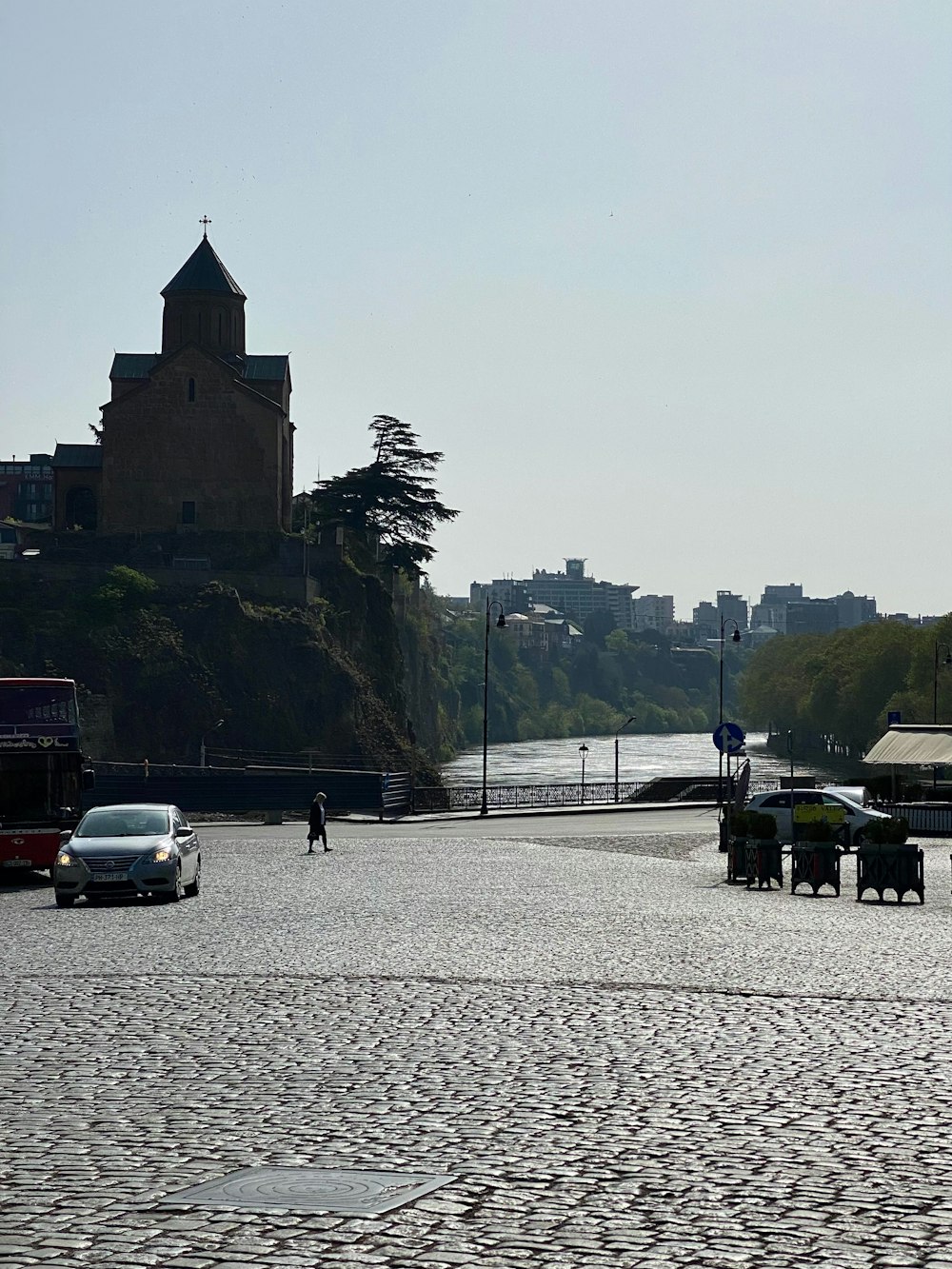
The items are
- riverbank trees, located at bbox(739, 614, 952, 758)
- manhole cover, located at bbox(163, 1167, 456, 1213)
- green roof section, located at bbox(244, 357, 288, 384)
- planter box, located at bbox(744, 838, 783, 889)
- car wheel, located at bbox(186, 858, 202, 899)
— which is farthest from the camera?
green roof section, located at bbox(244, 357, 288, 384)

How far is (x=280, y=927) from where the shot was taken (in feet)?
63.0

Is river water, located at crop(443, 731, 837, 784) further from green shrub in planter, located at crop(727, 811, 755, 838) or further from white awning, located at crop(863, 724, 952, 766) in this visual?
green shrub in planter, located at crop(727, 811, 755, 838)

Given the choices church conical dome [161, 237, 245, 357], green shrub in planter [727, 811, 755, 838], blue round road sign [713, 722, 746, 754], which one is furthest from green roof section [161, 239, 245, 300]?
green shrub in planter [727, 811, 755, 838]

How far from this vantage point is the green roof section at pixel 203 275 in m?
107

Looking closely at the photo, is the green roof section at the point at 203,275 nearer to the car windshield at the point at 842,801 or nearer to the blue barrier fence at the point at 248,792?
the blue barrier fence at the point at 248,792

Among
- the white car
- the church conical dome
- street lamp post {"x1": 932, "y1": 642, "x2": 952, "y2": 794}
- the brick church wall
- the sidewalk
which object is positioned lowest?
the sidewalk

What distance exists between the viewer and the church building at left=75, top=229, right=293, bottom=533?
4107 inches

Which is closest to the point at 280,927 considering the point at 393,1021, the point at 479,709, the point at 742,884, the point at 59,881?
the point at 59,881

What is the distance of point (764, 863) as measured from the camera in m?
26.5

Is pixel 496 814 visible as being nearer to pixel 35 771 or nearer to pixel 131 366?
pixel 35 771

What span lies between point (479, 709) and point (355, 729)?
95285 mm

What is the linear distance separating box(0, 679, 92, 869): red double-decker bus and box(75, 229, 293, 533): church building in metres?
75.4

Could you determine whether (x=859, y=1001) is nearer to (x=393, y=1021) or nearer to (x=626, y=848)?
(x=393, y=1021)

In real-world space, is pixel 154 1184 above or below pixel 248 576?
below
